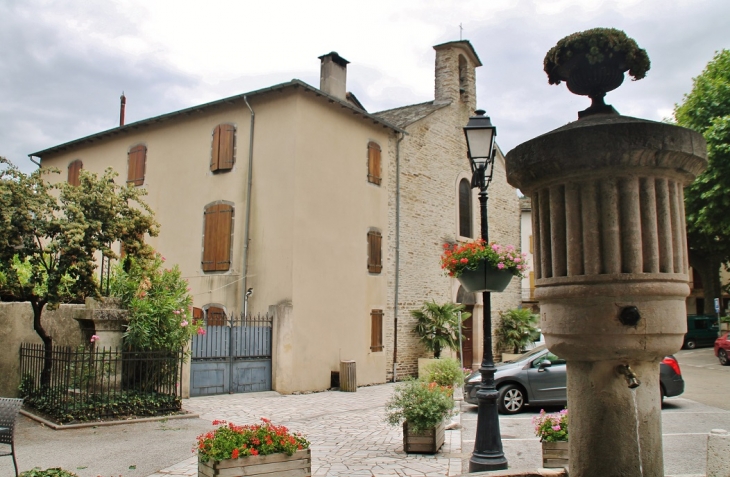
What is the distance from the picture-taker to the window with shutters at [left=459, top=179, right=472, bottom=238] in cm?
2203

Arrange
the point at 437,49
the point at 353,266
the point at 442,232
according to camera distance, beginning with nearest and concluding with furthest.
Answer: the point at 353,266 → the point at 442,232 → the point at 437,49

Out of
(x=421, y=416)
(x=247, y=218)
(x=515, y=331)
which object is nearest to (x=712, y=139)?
(x=515, y=331)

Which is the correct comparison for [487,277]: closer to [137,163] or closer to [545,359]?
[545,359]

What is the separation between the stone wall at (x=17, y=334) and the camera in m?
11.5

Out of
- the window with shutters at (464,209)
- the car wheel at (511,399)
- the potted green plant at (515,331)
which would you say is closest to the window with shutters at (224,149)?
the window with shutters at (464,209)

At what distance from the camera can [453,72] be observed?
865 inches

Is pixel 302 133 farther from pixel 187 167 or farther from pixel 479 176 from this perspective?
pixel 479 176

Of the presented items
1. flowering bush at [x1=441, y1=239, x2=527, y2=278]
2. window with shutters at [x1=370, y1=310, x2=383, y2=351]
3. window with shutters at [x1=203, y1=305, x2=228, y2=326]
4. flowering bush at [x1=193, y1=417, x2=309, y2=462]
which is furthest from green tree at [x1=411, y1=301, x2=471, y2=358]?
flowering bush at [x1=193, y1=417, x2=309, y2=462]

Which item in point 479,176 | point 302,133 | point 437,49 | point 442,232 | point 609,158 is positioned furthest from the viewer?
point 437,49

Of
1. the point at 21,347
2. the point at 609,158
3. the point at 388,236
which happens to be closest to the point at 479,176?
the point at 609,158

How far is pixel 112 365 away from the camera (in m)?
10.4

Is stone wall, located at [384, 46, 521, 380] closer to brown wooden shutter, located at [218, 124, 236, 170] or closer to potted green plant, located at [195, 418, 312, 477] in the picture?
brown wooden shutter, located at [218, 124, 236, 170]

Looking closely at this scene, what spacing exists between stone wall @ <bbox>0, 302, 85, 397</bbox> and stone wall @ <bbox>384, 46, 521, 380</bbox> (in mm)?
→ 8951

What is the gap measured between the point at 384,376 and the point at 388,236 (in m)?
4.06
